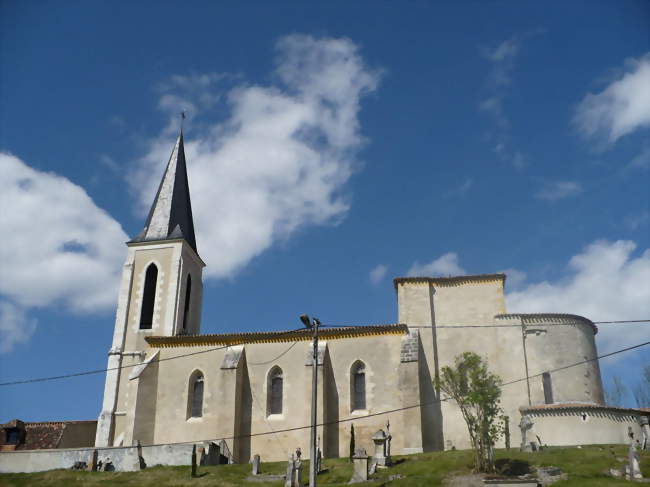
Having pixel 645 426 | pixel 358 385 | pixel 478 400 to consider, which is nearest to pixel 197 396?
pixel 358 385

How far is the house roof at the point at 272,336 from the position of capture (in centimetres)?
3694

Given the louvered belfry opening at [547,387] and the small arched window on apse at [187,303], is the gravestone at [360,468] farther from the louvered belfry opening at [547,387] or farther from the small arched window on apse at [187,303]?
the small arched window on apse at [187,303]

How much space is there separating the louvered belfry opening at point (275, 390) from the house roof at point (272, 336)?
1.78 m

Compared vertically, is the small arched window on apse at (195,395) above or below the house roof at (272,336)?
below

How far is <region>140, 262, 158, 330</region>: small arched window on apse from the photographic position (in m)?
42.7

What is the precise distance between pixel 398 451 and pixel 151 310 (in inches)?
723

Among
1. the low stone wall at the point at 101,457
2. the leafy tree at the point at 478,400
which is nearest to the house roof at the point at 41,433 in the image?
the low stone wall at the point at 101,457

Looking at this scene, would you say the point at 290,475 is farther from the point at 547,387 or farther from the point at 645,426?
the point at 645,426

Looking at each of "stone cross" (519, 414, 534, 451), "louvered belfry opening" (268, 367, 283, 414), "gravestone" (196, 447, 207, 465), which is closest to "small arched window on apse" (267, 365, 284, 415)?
"louvered belfry opening" (268, 367, 283, 414)

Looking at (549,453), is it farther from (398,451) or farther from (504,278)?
(504,278)

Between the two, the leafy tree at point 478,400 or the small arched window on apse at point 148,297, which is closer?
the leafy tree at point 478,400

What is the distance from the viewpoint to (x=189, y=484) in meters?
28.8

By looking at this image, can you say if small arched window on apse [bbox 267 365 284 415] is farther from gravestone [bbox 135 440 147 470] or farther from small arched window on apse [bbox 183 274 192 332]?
small arched window on apse [bbox 183 274 192 332]

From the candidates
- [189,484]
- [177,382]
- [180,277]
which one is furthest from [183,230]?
[189,484]
